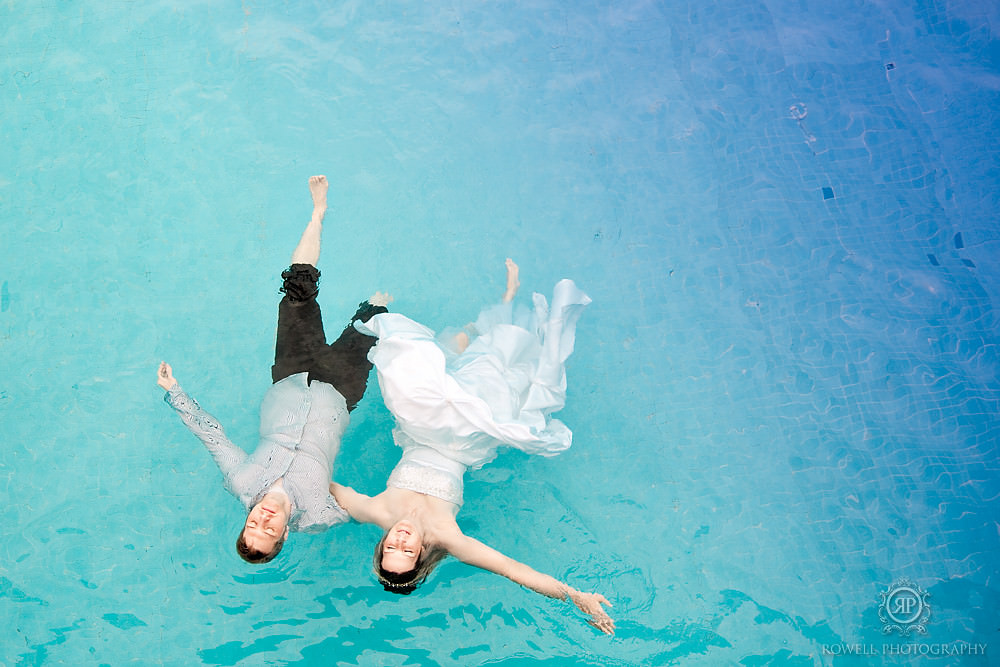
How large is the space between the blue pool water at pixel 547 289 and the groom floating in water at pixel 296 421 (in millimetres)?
600

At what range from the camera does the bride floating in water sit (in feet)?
10.8

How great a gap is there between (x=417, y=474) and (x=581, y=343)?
1557 mm

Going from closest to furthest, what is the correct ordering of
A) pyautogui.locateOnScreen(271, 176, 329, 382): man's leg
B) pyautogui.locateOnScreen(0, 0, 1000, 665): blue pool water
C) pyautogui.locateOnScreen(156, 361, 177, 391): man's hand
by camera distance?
1. pyautogui.locateOnScreen(156, 361, 177, 391): man's hand
2. pyautogui.locateOnScreen(271, 176, 329, 382): man's leg
3. pyautogui.locateOnScreen(0, 0, 1000, 665): blue pool water

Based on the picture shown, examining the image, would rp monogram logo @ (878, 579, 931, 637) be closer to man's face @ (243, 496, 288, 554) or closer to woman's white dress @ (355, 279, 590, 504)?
woman's white dress @ (355, 279, 590, 504)

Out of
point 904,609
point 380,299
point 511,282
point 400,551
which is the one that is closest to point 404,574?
point 400,551

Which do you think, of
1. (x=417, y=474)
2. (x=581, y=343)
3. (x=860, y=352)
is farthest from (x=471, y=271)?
(x=860, y=352)

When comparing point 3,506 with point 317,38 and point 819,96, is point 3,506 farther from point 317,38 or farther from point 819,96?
point 819,96

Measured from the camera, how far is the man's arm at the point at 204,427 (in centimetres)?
332

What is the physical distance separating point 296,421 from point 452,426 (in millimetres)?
748

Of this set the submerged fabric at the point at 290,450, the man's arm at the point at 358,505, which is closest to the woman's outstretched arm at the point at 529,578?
the man's arm at the point at 358,505

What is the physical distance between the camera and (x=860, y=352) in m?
4.56

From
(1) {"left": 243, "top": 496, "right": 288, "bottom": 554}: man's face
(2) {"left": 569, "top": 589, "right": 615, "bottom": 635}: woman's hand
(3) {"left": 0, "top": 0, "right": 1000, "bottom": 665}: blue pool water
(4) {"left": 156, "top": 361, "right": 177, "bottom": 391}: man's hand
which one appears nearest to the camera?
(1) {"left": 243, "top": 496, "right": 288, "bottom": 554}: man's face

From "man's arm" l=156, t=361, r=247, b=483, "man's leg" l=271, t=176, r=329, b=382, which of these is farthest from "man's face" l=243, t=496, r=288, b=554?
"man's leg" l=271, t=176, r=329, b=382

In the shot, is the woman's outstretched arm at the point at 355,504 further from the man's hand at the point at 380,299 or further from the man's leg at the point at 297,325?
the man's hand at the point at 380,299
